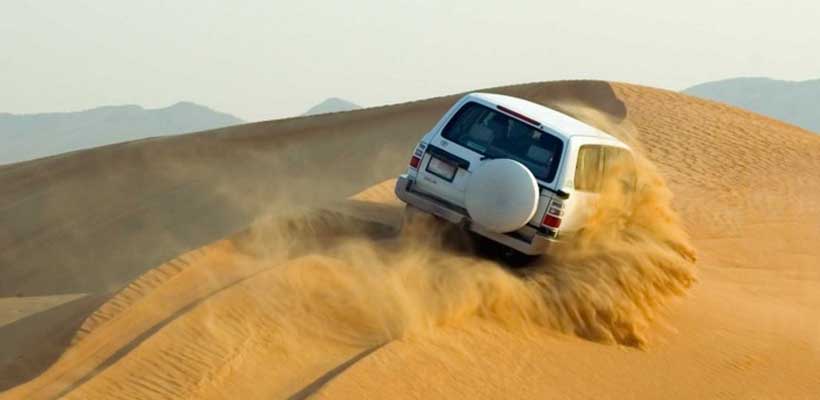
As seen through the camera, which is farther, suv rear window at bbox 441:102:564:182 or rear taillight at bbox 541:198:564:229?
suv rear window at bbox 441:102:564:182

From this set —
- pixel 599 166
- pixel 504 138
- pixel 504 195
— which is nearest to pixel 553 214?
pixel 504 195

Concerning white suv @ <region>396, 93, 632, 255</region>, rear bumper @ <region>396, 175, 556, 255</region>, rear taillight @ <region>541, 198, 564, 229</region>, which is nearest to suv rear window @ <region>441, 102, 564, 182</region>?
Answer: white suv @ <region>396, 93, 632, 255</region>

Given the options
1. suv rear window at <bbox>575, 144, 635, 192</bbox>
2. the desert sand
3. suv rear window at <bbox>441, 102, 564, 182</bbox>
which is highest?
suv rear window at <bbox>441, 102, 564, 182</bbox>

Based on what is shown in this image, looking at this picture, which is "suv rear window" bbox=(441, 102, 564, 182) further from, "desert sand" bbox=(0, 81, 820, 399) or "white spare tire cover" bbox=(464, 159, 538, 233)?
"desert sand" bbox=(0, 81, 820, 399)

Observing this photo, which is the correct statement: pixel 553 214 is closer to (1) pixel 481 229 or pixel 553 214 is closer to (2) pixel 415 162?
(1) pixel 481 229

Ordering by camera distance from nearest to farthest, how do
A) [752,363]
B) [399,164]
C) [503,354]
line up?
1. [503,354]
2. [752,363]
3. [399,164]

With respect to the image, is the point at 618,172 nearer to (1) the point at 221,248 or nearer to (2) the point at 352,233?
(2) the point at 352,233

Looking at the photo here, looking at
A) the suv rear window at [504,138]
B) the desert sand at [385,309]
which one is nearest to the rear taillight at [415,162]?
the suv rear window at [504,138]

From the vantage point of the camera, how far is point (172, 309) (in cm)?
834

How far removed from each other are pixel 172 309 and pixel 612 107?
16.7 meters

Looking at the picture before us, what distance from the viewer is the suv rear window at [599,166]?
10258 mm

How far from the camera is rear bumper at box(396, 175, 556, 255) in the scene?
9852 millimetres

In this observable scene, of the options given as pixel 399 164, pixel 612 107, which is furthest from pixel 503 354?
pixel 612 107

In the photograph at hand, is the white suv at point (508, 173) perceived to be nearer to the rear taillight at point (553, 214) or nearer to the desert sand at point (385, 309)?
the rear taillight at point (553, 214)
